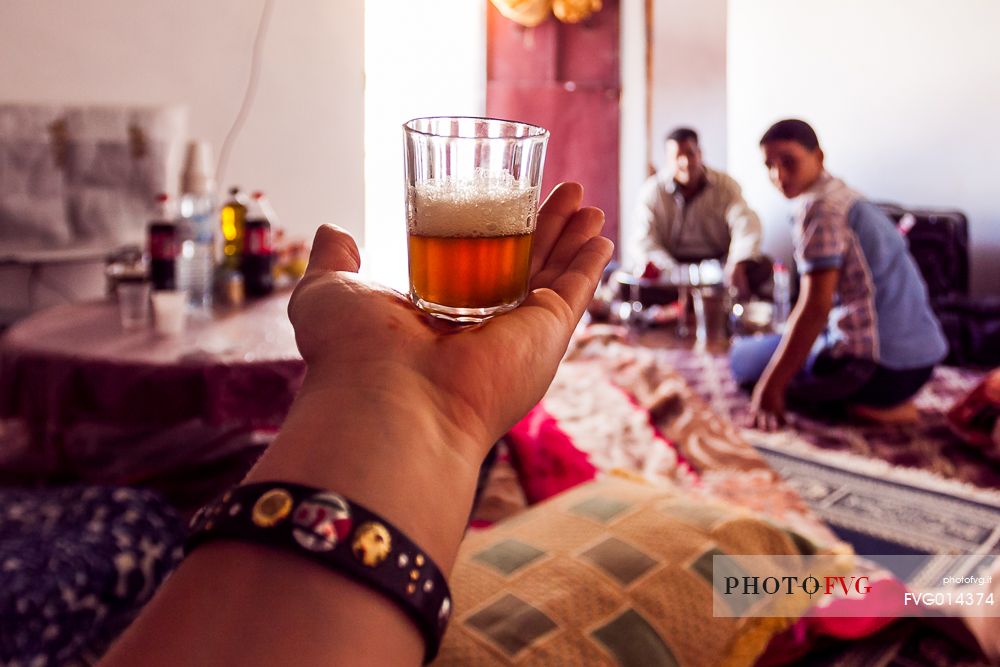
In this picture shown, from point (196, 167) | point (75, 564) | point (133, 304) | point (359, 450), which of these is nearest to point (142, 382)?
point (133, 304)

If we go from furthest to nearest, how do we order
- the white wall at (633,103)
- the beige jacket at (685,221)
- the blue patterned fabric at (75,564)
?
the white wall at (633,103), the beige jacket at (685,221), the blue patterned fabric at (75,564)

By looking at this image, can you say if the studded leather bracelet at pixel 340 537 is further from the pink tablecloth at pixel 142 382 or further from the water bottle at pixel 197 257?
the water bottle at pixel 197 257

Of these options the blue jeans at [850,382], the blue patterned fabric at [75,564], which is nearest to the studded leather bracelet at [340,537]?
the blue patterned fabric at [75,564]

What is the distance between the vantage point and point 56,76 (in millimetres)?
3707

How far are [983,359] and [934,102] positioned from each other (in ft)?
3.63

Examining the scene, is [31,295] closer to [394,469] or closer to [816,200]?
[816,200]

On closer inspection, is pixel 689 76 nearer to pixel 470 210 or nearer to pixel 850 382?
pixel 850 382

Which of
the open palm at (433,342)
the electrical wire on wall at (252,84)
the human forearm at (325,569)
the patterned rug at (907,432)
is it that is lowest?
the patterned rug at (907,432)

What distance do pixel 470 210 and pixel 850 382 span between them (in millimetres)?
2368

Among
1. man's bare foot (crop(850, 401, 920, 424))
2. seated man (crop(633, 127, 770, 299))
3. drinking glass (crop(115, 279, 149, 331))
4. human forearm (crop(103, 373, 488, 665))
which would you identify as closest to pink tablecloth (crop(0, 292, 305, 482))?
drinking glass (crop(115, 279, 149, 331))

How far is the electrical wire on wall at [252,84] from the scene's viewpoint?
415cm

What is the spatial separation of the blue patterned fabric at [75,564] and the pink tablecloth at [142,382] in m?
0.37

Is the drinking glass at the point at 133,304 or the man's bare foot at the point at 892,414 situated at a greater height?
the drinking glass at the point at 133,304

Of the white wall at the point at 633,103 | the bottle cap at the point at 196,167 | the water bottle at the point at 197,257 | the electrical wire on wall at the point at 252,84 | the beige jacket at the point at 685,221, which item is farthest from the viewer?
the white wall at the point at 633,103
